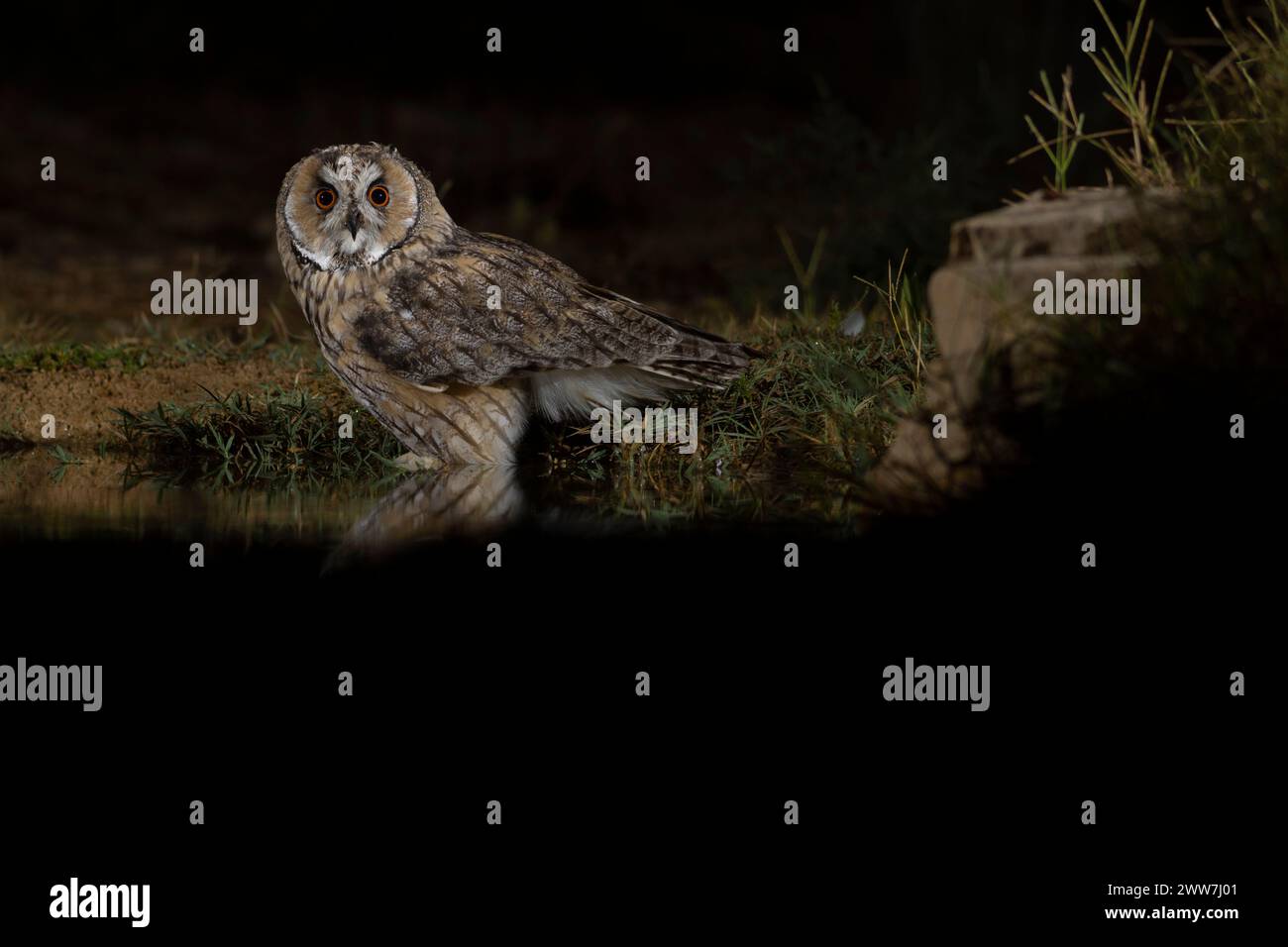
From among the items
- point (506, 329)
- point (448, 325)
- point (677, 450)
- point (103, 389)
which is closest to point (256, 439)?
point (103, 389)

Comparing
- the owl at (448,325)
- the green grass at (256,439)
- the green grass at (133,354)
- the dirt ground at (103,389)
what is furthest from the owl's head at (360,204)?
the green grass at (133,354)

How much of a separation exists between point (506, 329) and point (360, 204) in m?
0.92

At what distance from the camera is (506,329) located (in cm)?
754

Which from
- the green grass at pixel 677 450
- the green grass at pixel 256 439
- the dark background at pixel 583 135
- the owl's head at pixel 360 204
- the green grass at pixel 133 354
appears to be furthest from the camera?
the dark background at pixel 583 135

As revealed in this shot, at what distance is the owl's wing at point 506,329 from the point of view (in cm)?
750

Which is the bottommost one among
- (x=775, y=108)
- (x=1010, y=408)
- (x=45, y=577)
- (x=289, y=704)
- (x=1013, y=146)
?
(x=289, y=704)

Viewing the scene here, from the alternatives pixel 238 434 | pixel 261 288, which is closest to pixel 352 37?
pixel 261 288

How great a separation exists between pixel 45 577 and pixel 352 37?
2027cm

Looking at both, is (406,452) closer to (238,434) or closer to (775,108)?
(238,434)

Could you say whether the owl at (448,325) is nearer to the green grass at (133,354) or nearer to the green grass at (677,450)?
the green grass at (677,450)

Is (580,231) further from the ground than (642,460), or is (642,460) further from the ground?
(580,231)

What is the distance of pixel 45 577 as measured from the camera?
5.87m

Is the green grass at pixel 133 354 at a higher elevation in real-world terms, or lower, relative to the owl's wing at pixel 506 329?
higher

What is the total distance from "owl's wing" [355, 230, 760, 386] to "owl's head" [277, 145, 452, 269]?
15cm
